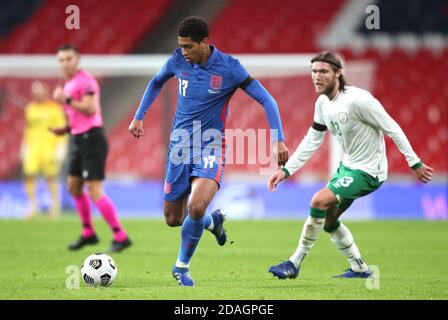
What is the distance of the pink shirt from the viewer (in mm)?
10547

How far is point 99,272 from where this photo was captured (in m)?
7.11

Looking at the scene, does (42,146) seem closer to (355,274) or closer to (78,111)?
(78,111)

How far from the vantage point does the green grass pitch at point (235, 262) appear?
21.8 ft

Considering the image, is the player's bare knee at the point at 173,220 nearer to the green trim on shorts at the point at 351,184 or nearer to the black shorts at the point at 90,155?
the green trim on shorts at the point at 351,184

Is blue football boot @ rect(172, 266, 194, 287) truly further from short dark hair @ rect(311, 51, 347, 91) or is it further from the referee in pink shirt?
the referee in pink shirt

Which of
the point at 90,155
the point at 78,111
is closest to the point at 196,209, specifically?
the point at 90,155

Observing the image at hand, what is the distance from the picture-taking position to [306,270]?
28.3ft

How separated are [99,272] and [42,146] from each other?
32.7 feet

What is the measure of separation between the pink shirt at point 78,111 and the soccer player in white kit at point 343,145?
11.7 ft

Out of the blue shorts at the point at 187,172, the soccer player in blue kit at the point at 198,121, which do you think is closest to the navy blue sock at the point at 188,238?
the soccer player in blue kit at the point at 198,121

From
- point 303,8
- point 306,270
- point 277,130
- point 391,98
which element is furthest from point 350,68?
point 277,130

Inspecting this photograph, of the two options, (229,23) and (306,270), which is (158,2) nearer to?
(229,23)

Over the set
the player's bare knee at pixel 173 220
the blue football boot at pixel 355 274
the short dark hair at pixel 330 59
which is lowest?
the blue football boot at pixel 355 274

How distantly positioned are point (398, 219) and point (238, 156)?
3.15m
